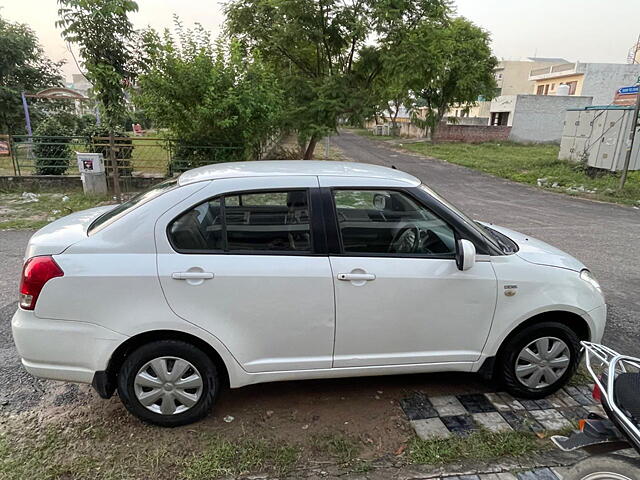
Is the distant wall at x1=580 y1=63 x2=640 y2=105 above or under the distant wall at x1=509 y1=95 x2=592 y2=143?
above

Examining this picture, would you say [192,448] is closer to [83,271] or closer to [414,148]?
[83,271]

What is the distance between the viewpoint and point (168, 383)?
8.44ft

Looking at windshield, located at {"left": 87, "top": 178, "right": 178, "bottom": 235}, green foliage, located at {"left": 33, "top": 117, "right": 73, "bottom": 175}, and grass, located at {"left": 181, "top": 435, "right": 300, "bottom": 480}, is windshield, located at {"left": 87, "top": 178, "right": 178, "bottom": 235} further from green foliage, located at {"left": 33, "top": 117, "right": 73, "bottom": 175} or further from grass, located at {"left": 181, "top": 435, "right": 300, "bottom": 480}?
green foliage, located at {"left": 33, "top": 117, "right": 73, "bottom": 175}

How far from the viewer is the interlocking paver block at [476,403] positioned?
114 inches

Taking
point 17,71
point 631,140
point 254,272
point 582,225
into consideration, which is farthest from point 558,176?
point 17,71

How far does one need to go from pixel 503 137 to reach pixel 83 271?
3449cm

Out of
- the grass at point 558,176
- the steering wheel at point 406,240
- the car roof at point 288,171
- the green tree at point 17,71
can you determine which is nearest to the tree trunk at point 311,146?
the grass at point 558,176

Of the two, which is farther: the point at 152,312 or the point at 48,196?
the point at 48,196

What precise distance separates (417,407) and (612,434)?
122 cm

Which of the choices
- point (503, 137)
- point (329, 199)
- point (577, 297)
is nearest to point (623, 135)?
point (577, 297)

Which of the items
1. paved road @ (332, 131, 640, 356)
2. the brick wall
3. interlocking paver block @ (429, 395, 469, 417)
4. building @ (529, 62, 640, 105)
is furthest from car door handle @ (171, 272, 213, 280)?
building @ (529, 62, 640, 105)

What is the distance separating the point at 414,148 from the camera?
2950 cm

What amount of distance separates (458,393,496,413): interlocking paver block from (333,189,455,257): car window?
1.13m

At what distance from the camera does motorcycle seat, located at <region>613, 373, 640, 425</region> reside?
A: 1800 mm
